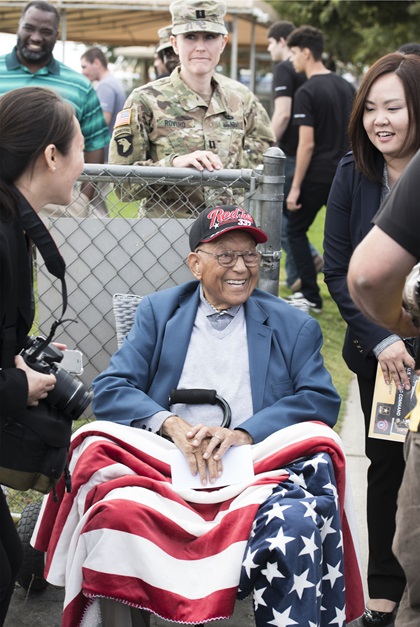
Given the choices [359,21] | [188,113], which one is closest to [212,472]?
[188,113]

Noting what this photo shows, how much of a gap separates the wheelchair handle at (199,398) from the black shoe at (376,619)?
1005 mm

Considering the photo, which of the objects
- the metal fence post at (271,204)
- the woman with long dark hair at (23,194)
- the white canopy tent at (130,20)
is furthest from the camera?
the white canopy tent at (130,20)

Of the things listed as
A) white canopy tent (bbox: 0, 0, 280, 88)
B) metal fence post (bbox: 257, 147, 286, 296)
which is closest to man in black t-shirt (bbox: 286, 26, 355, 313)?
metal fence post (bbox: 257, 147, 286, 296)

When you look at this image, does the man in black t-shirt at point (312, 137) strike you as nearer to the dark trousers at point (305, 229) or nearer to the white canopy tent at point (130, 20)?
the dark trousers at point (305, 229)

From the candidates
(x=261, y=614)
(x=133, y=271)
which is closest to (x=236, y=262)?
(x=133, y=271)

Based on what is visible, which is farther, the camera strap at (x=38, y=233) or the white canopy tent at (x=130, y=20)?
the white canopy tent at (x=130, y=20)

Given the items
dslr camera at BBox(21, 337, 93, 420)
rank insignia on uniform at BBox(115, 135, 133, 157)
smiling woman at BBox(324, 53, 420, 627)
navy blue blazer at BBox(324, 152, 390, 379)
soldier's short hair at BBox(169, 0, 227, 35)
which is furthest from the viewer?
soldier's short hair at BBox(169, 0, 227, 35)

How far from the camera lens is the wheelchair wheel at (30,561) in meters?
3.83

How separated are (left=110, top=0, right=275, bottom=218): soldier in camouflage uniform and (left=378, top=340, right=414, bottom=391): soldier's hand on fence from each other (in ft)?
4.48

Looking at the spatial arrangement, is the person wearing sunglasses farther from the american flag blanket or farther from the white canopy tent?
the white canopy tent

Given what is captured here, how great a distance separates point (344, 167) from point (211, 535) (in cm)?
154

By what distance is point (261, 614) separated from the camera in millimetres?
2990

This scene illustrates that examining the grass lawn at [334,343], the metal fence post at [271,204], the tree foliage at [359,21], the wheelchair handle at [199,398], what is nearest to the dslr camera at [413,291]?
the wheelchair handle at [199,398]

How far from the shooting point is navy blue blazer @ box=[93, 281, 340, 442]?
353 centimetres
